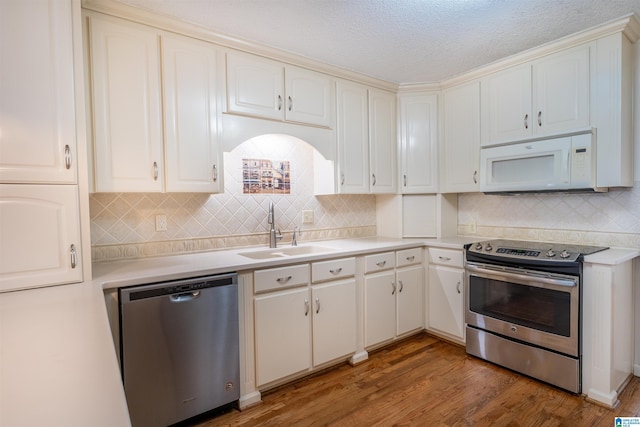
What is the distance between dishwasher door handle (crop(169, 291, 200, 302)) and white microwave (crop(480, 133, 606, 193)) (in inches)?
95.8

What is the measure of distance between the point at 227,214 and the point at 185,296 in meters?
0.90

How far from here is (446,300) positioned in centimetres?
304

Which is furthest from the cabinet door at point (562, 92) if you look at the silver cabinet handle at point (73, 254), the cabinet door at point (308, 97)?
the silver cabinet handle at point (73, 254)

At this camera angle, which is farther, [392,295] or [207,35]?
[392,295]

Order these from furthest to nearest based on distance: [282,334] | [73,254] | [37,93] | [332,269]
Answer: [332,269], [282,334], [73,254], [37,93]

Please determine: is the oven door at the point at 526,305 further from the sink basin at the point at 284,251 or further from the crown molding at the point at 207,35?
the crown molding at the point at 207,35

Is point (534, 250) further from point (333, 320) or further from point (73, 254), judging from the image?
point (73, 254)

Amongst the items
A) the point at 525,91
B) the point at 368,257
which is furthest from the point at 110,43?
the point at 525,91

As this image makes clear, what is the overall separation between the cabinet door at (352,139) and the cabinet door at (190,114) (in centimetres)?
110

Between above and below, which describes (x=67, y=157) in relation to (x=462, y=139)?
below

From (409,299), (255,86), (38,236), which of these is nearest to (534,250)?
(409,299)

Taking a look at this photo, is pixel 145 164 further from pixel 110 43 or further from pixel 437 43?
pixel 437 43

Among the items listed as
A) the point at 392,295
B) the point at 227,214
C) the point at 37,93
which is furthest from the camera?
the point at 392,295

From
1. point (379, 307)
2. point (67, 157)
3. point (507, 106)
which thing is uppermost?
point (507, 106)
